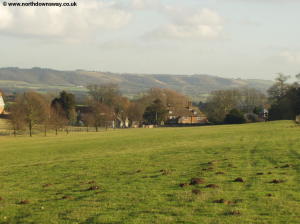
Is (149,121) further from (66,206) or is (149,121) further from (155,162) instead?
(66,206)

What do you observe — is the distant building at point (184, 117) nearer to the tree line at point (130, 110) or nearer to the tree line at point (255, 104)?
the tree line at point (130, 110)

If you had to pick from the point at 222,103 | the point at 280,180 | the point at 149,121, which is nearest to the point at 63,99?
the point at 149,121

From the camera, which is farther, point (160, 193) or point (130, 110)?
point (130, 110)

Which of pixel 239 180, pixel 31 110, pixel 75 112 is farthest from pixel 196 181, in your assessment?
pixel 75 112

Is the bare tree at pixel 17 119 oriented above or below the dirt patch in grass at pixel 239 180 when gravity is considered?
above

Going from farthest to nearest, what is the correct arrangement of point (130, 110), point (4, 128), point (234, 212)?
point (130, 110) → point (4, 128) → point (234, 212)

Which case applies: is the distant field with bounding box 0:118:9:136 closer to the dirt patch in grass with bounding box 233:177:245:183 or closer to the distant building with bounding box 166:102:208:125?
the distant building with bounding box 166:102:208:125

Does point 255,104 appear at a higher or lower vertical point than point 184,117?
higher

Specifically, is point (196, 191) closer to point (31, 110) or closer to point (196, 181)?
point (196, 181)

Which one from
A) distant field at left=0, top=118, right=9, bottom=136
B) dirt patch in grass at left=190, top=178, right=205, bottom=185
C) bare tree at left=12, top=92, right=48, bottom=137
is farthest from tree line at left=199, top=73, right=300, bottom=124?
dirt patch in grass at left=190, top=178, right=205, bottom=185

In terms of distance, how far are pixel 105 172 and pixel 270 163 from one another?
1041 cm

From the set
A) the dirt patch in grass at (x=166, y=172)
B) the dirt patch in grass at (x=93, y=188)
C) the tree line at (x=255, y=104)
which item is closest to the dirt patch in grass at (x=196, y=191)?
the dirt patch in grass at (x=93, y=188)

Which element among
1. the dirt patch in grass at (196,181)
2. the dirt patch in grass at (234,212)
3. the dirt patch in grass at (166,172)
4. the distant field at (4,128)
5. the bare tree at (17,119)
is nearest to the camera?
the dirt patch in grass at (234,212)

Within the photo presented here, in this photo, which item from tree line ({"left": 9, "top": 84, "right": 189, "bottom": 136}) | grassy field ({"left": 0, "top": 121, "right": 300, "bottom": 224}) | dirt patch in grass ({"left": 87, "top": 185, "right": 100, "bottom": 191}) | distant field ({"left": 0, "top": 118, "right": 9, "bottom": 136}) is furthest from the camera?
distant field ({"left": 0, "top": 118, "right": 9, "bottom": 136})
